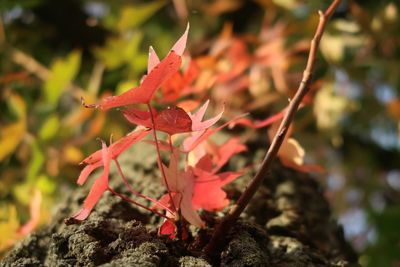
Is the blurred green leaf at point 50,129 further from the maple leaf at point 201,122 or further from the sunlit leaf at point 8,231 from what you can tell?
the maple leaf at point 201,122

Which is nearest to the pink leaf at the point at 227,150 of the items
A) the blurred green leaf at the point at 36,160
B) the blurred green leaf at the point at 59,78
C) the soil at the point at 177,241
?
the soil at the point at 177,241

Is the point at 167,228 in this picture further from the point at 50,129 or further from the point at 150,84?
the point at 50,129

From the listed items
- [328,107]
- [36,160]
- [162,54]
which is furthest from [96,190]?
[162,54]

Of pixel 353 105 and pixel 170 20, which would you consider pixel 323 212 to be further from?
pixel 170 20

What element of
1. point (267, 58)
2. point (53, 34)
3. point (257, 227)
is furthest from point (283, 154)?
point (53, 34)

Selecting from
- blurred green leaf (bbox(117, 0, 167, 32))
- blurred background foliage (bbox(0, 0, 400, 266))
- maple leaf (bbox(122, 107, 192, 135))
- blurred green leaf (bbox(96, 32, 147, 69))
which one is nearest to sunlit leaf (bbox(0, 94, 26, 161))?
blurred background foliage (bbox(0, 0, 400, 266))

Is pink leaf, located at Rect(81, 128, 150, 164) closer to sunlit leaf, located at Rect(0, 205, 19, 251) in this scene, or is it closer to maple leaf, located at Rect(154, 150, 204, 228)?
maple leaf, located at Rect(154, 150, 204, 228)
